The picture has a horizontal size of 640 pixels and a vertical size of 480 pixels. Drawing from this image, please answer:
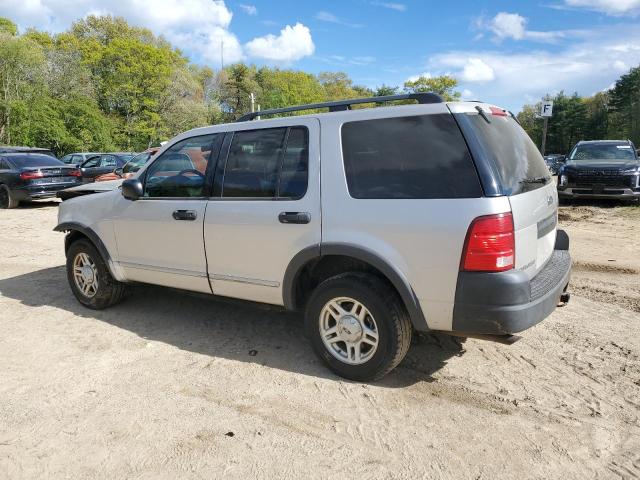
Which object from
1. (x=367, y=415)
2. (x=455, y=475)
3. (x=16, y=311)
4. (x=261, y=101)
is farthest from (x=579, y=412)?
(x=261, y=101)

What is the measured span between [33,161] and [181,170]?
39.2ft

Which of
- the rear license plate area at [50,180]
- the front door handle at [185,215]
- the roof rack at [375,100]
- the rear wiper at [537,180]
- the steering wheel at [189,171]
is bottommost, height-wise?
the rear license plate area at [50,180]

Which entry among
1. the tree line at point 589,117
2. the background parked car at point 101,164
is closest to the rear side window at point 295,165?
the background parked car at point 101,164

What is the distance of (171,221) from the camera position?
420 cm

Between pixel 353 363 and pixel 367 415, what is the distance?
45 cm

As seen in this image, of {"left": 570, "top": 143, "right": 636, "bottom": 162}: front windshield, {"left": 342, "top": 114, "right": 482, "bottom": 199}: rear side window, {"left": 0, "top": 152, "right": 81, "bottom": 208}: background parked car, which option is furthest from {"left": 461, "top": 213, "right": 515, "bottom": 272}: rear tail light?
{"left": 0, "top": 152, "right": 81, "bottom": 208}: background parked car

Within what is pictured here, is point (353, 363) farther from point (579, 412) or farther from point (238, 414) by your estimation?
point (579, 412)

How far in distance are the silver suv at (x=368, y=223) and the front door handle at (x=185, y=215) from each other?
1 cm

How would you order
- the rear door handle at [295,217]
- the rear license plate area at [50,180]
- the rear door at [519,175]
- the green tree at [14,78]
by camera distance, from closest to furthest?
the rear door at [519,175] → the rear door handle at [295,217] → the rear license plate area at [50,180] → the green tree at [14,78]

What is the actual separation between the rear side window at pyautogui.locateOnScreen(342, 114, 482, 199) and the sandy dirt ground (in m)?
1.36

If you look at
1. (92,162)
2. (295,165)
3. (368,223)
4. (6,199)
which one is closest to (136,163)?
(92,162)

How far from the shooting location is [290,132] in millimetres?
3660

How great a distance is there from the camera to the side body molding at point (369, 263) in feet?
10.2

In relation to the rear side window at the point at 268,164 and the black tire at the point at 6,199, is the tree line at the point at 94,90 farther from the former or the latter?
the rear side window at the point at 268,164
